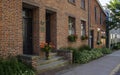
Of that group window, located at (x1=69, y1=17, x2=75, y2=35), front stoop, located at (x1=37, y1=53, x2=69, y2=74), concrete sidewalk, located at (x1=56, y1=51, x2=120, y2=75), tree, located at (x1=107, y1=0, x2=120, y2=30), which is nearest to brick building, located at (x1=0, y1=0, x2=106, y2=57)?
window, located at (x1=69, y1=17, x2=75, y2=35)

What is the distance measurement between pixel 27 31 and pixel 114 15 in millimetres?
22859

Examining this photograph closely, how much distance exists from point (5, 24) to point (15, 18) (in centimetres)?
74

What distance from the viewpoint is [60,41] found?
1734cm

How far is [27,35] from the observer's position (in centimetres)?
1445

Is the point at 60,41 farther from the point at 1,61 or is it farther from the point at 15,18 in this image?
the point at 1,61

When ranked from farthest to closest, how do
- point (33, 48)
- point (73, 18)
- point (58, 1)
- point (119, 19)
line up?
point (119, 19)
point (73, 18)
point (58, 1)
point (33, 48)

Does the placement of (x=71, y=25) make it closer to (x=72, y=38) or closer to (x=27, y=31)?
(x=72, y=38)

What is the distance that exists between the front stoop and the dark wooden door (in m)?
1.20

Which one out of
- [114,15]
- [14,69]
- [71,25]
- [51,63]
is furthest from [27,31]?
[114,15]

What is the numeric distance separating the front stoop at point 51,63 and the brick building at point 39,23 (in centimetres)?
87

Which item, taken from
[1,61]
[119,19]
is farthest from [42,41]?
[119,19]

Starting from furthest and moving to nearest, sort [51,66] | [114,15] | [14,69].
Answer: [114,15] < [51,66] < [14,69]

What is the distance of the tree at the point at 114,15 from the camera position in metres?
34.6

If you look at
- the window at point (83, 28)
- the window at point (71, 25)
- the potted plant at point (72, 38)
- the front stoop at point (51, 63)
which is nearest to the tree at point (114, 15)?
the window at point (83, 28)
